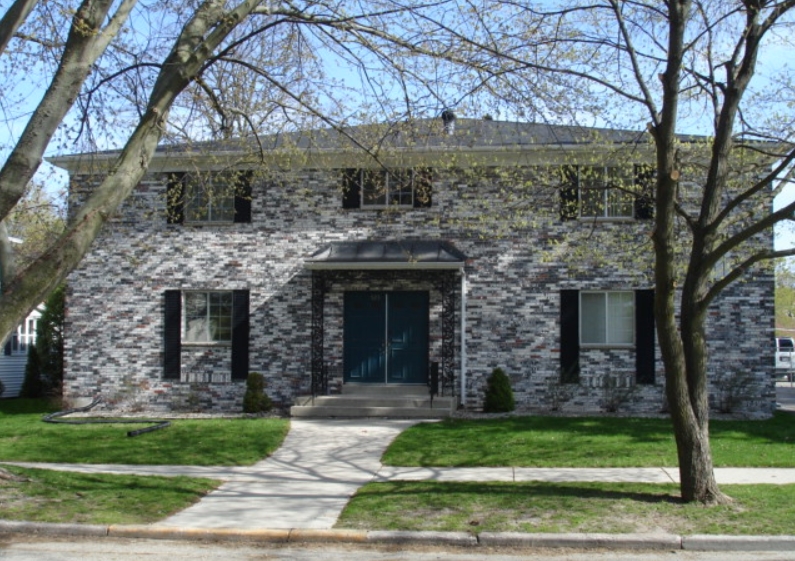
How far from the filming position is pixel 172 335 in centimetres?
1900

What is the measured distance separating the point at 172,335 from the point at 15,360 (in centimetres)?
1003

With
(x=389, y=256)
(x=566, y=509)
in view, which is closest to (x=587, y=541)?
(x=566, y=509)

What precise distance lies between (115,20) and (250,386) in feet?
34.9

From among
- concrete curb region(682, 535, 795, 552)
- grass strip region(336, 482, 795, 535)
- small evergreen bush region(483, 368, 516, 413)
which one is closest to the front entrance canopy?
small evergreen bush region(483, 368, 516, 413)

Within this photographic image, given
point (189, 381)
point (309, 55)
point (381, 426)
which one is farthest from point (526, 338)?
point (309, 55)

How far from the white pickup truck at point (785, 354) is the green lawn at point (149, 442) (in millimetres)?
26631

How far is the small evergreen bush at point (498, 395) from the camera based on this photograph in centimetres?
1745

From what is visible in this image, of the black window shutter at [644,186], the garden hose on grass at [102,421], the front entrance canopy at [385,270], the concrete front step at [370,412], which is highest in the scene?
the black window shutter at [644,186]

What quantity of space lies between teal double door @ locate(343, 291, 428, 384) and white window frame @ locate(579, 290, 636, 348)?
3406mm

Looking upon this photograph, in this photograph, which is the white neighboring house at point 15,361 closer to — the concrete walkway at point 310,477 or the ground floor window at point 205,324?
the ground floor window at point 205,324

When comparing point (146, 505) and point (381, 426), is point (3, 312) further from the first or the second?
point (381, 426)

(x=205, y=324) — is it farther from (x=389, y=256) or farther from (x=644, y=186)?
(x=644, y=186)

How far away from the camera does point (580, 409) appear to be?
17.9 meters

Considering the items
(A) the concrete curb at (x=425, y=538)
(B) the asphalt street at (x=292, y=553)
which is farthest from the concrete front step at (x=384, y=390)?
(B) the asphalt street at (x=292, y=553)
